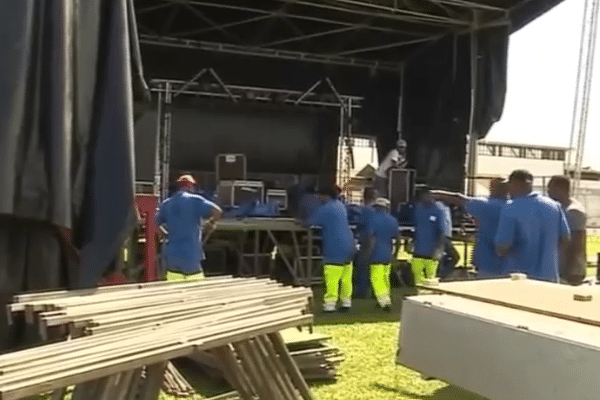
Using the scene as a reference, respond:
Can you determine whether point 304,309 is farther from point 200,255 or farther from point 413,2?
point 413,2

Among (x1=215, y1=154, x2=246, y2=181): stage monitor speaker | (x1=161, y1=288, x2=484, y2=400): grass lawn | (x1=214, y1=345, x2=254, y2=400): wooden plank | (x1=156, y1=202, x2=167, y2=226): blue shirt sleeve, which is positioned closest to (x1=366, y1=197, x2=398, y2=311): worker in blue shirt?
(x1=161, y1=288, x2=484, y2=400): grass lawn

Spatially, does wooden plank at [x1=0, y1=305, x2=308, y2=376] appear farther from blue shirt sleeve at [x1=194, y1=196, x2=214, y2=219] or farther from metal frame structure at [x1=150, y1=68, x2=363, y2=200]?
metal frame structure at [x1=150, y1=68, x2=363, y2=200]

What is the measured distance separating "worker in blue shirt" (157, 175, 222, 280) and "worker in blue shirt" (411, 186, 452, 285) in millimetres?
3235

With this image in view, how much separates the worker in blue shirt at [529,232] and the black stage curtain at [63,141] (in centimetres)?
356

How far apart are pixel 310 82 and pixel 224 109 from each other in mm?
1741

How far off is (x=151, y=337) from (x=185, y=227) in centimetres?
416

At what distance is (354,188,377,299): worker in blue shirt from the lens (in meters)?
8.65

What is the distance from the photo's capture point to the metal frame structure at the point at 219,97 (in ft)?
40.4

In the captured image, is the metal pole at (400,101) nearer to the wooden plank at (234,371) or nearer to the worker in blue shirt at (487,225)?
the worker in blue shirt at (487,225)

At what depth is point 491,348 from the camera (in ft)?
6.82

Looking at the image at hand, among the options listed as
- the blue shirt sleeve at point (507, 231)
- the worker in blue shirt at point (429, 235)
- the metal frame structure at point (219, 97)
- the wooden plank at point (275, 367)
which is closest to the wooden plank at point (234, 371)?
the wooden plank at point (275, 367)

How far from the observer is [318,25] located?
13.0 metres

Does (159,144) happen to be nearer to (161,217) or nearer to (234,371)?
(161,217)

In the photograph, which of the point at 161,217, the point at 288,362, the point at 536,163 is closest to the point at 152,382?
the point at 288,362
